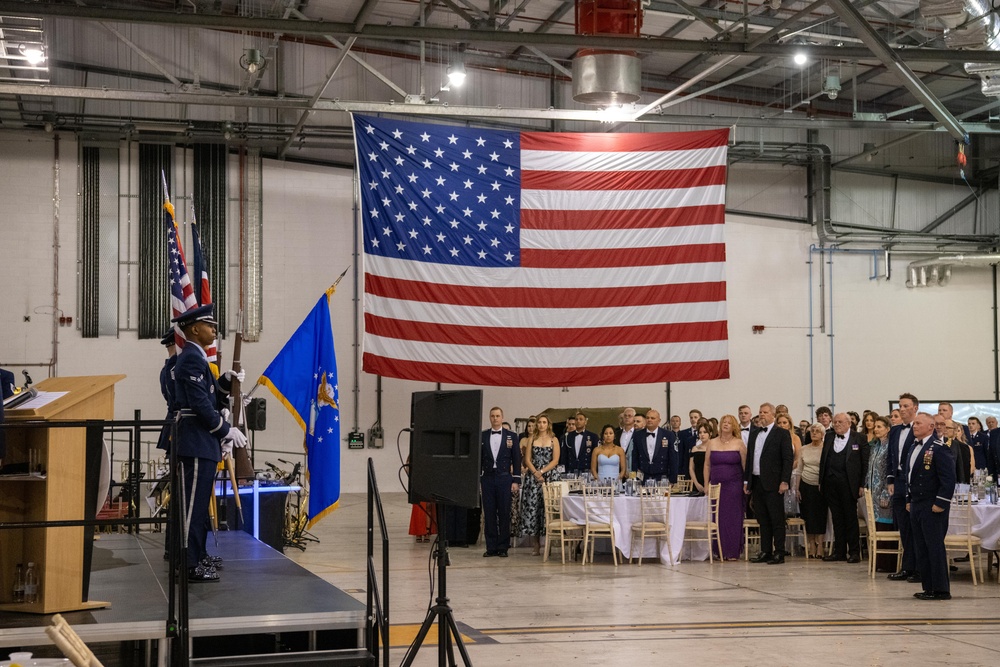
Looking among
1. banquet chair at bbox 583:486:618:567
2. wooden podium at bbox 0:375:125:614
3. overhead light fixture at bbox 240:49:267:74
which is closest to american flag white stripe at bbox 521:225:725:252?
banquet chair at bbox 583:486:618:567

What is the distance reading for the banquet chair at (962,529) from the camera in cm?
990

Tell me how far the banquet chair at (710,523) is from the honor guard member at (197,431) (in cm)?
650

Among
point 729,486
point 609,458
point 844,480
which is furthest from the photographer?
point 609,458

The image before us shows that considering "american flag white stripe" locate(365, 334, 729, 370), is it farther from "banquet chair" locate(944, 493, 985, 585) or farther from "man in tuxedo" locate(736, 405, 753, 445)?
"banquet chair" locate(944, 493, 985, 585)

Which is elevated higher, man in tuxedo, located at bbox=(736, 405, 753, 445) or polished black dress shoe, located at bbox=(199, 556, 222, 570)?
man in tuxedo, located at bbox=(736, 405, 753, 445)

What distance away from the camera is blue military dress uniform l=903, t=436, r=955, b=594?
356 inches

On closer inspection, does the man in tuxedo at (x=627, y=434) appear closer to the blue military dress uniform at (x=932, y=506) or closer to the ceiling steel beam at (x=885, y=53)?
the blue military dress uniform at (x=932, y=506)

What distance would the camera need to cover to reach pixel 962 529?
10.2 meters

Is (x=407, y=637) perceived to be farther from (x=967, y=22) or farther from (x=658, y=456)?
(x=967, y=22)

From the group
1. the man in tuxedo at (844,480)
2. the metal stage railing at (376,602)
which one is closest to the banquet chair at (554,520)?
the man in tuxedo at (844,480)

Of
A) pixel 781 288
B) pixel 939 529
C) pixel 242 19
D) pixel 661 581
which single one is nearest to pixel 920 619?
pixel 939 529

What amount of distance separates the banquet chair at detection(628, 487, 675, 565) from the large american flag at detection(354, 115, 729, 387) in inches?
65.6

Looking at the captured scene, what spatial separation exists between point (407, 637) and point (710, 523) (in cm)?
510

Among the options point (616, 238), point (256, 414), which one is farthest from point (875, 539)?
point (256, 414)
